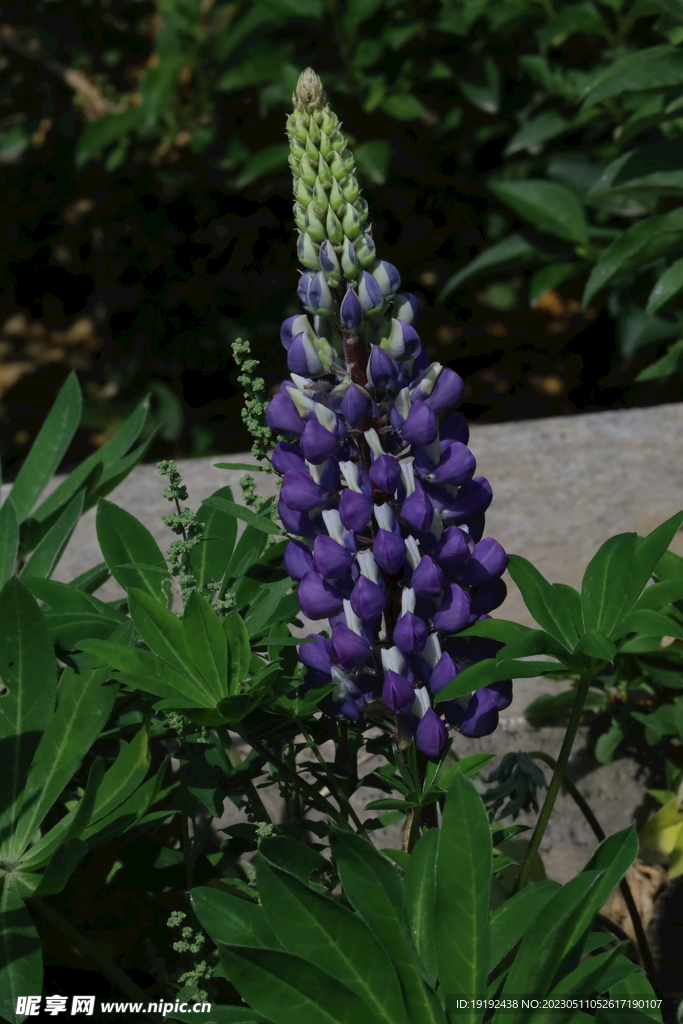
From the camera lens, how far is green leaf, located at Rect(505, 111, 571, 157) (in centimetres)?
235

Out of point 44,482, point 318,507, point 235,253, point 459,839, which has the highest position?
point 235,253

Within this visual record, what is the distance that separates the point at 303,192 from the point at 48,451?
63 cm

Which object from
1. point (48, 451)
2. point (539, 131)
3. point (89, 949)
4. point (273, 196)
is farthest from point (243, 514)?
point (273, 196)

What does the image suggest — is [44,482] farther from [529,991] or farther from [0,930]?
[529,991]

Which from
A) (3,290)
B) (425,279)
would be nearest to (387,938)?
(425,279)

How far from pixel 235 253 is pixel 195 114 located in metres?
0.50

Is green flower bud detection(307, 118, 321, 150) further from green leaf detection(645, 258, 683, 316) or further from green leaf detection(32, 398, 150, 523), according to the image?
green leaf detection(645, 258, 683, 316)

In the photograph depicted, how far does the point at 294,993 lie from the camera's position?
2.30 ft

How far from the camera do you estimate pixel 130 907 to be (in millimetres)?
1044

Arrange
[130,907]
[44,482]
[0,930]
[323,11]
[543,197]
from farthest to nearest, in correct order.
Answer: [323,11], [543,197], [44,482], [130,907], [0,930]

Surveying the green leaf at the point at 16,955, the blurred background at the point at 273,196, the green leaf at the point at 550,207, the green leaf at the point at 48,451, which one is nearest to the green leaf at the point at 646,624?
the green leaf at the point at 16,955

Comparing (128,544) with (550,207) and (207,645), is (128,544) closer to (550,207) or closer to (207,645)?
(207,645)

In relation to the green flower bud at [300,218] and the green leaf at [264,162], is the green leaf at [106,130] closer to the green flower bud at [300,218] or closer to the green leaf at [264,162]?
the green leaf at [264,162]

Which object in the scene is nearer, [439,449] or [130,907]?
[439,449]
